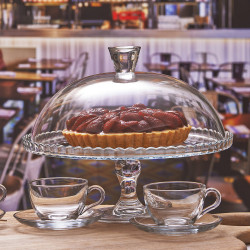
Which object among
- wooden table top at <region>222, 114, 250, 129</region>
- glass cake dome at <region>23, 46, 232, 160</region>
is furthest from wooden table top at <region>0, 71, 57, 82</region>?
glass cake dome at <region>23, 46, 232, 160</region>

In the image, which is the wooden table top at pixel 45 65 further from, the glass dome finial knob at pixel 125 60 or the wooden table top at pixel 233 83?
the glass dome finial knob at pixel 125 60

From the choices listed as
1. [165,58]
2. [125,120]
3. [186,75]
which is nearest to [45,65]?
[165,58]

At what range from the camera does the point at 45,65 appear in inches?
296

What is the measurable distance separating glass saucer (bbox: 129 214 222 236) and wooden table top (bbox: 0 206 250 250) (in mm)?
10

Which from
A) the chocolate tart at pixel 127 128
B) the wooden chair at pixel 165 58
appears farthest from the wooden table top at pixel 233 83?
the chocolate tart at pixel 127 128

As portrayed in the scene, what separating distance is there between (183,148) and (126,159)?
133mm

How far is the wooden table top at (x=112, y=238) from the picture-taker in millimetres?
1059

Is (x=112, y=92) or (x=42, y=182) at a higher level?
(x=112, y=92)

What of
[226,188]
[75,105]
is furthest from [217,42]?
[75,105]

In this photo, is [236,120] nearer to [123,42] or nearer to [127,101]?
[127,101]

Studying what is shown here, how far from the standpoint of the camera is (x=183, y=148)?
119 centimetres

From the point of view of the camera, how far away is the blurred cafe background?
4.37 m

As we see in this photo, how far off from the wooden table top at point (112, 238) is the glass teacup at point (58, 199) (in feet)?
0.12

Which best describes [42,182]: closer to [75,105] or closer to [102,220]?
[102,220]
